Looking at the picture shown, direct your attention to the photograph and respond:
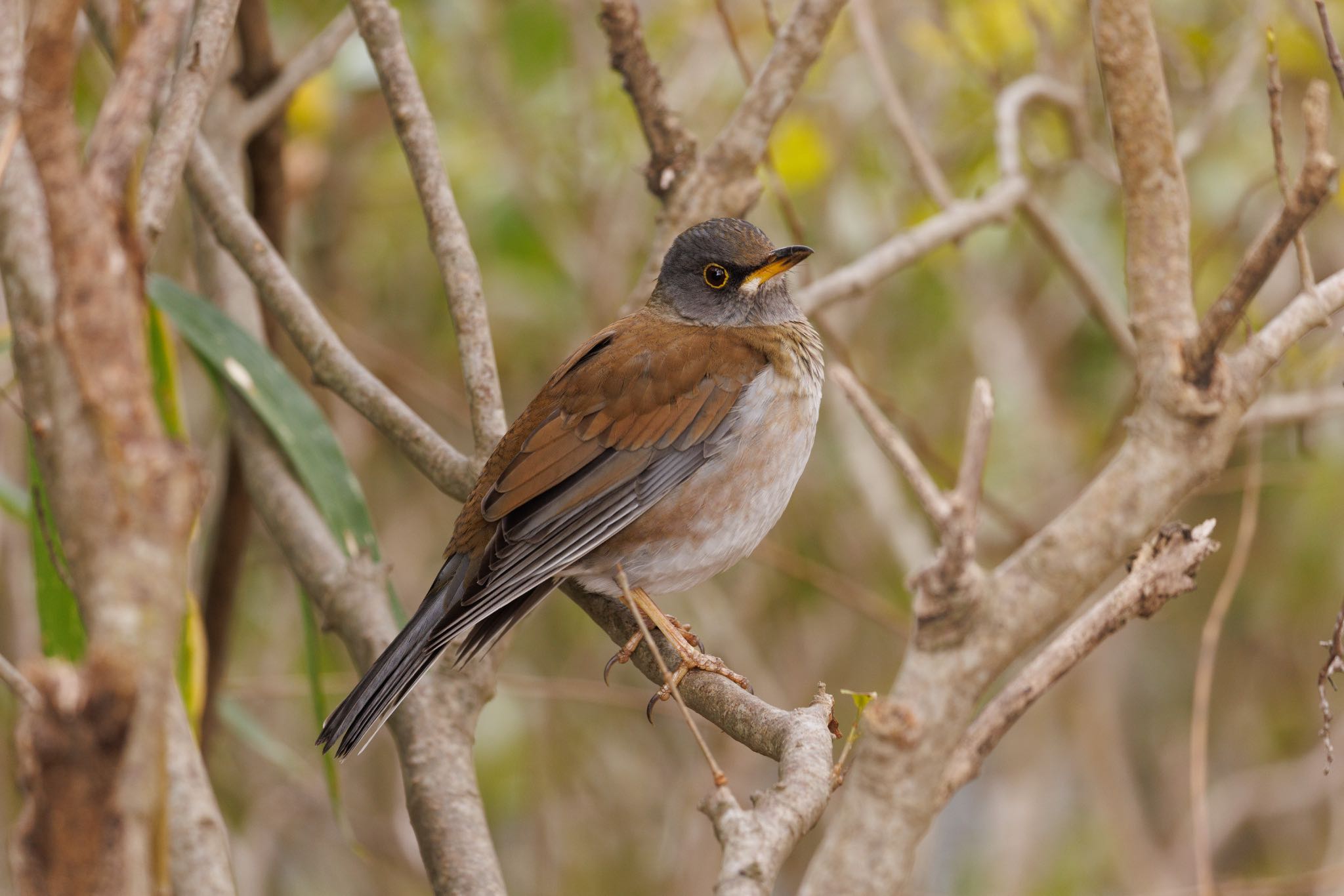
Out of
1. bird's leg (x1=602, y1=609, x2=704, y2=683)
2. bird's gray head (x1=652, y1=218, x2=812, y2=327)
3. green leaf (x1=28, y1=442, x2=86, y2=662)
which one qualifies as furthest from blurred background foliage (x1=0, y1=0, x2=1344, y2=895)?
green leaf (x1=28, y1=442, x2=86, y2=662)

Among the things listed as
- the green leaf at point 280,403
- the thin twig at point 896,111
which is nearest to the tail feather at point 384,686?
the green leaf at point 280,403

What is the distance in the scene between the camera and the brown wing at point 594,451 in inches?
134

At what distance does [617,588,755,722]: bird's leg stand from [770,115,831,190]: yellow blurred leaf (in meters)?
2.25

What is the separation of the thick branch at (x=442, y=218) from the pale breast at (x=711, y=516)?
464 millimetres

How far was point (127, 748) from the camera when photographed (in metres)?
1.23

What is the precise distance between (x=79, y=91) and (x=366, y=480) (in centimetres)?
262

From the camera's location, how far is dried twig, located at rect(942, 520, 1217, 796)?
5.47 feet

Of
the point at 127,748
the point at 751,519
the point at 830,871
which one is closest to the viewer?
the point at 127,748

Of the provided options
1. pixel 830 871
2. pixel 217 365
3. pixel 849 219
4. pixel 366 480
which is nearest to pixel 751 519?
pixel 217 365

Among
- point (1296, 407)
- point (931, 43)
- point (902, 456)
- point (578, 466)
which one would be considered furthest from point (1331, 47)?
point (931, 43)

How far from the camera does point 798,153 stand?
5.40m

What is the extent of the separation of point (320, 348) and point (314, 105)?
8.15ft

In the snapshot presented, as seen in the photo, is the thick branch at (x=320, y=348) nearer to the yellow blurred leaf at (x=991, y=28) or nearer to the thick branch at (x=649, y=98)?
the thick branch at (x=649, y=98)

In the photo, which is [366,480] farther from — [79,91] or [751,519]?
[751,519]
